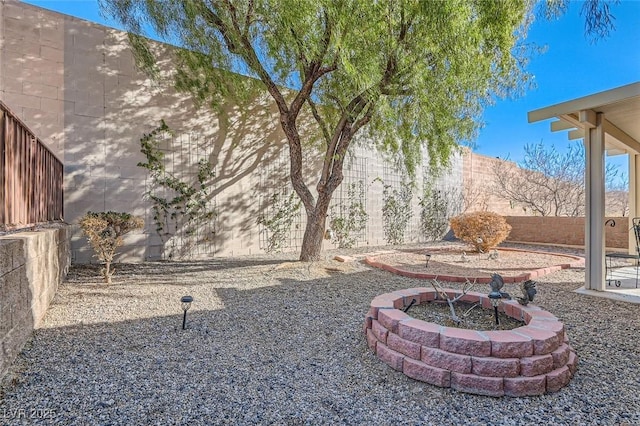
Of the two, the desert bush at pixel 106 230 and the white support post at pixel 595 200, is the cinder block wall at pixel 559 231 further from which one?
the desert bush at pixel 106 230

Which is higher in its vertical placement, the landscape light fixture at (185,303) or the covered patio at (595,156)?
the covered patio at (595,156)

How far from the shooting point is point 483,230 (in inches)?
330

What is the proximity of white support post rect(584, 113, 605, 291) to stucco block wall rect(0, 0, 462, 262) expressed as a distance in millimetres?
6196

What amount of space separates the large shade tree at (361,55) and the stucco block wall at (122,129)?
2.37ft

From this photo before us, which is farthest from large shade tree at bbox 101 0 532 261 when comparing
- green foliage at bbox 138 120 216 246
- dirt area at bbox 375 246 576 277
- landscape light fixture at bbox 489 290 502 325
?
landscape light fixture at bbox 489 290 502 325

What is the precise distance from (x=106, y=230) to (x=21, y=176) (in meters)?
2.08

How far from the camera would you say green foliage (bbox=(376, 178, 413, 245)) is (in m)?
11.0

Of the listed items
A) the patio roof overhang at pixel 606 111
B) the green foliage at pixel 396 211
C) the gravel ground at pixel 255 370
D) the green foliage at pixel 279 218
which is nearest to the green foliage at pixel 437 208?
the green foliage at pixel 396 211

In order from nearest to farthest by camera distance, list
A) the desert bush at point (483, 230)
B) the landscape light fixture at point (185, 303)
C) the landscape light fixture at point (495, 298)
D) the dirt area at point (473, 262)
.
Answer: the landscape light fixture at point (495, 298), the landscape light fixture at point (185, 303), the dirt area at point (473, 262), the desert bush at point (483, 230)

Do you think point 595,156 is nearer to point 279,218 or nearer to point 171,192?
point 279,218

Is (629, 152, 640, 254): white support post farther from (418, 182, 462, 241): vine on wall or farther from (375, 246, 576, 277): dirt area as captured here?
(418, 182, 462, 241): vine on wall

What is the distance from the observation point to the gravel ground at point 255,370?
2.09 m

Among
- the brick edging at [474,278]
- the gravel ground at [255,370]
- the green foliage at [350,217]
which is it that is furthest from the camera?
the green foliage at [350,217]

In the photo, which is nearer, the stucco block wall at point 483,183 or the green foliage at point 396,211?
the green foliage at point 396,211
